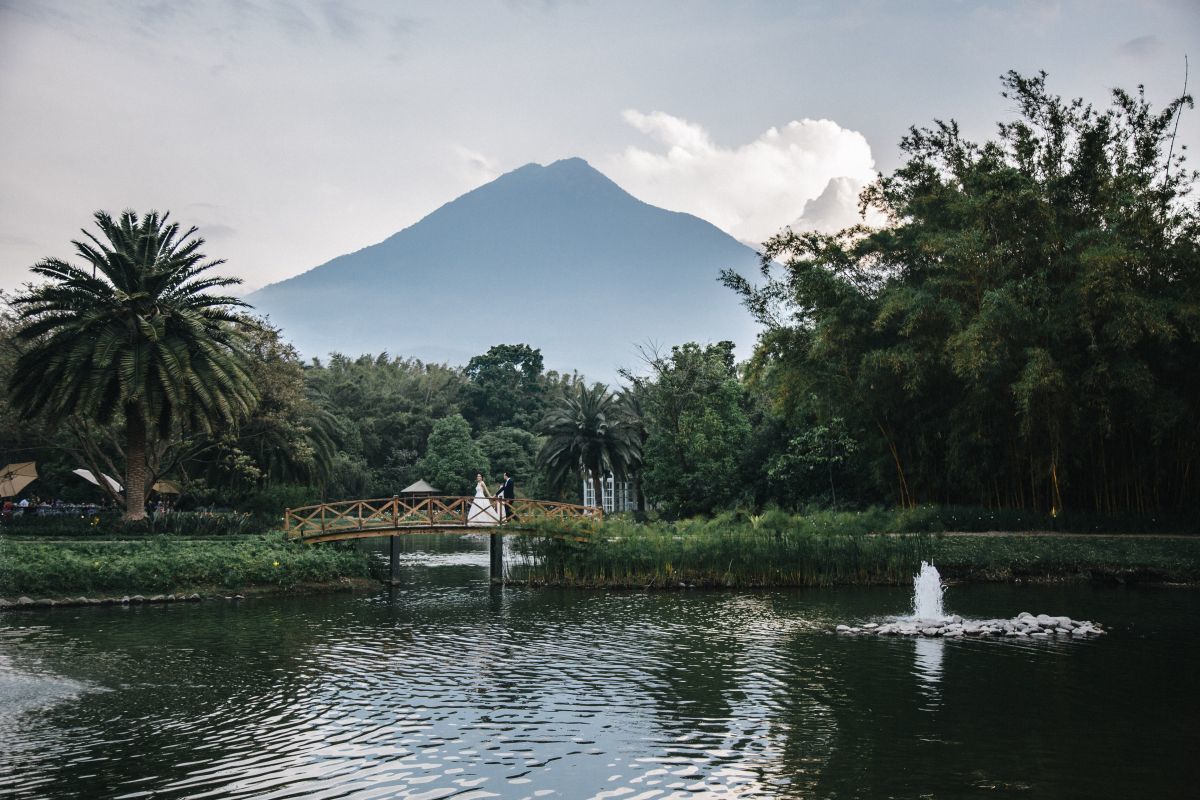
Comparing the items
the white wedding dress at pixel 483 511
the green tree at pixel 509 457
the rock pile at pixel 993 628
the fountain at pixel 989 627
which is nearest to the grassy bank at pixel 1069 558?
the fountain at pixel 989 627

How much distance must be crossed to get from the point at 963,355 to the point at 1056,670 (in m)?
13.0

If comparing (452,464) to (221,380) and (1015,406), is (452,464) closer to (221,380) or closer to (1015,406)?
(221,380)

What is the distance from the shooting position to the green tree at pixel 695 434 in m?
47.3

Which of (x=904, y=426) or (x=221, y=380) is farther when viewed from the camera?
(x=904, y=426)

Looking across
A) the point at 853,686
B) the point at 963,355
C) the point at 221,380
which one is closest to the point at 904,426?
the point at 963,355

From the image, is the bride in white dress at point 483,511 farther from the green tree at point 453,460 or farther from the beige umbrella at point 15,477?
the green tree at point 453,460

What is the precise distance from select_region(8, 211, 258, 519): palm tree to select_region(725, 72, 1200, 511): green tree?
20.7m

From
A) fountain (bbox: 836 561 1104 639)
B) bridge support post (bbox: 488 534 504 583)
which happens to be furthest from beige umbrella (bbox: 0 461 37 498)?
fountain (bbox: 836 561 1104 639)

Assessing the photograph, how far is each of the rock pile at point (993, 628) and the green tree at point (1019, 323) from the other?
8.27m

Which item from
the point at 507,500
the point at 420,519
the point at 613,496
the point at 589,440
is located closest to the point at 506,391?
the point at 613,496

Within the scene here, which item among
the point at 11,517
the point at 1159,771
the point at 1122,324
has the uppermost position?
the point at 1122,324

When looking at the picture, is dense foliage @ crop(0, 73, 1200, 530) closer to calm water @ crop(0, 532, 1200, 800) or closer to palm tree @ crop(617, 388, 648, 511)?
calm water @ crop(0, 532, 1200, 800)

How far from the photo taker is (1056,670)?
54.5ft

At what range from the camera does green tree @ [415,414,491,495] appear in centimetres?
7219
